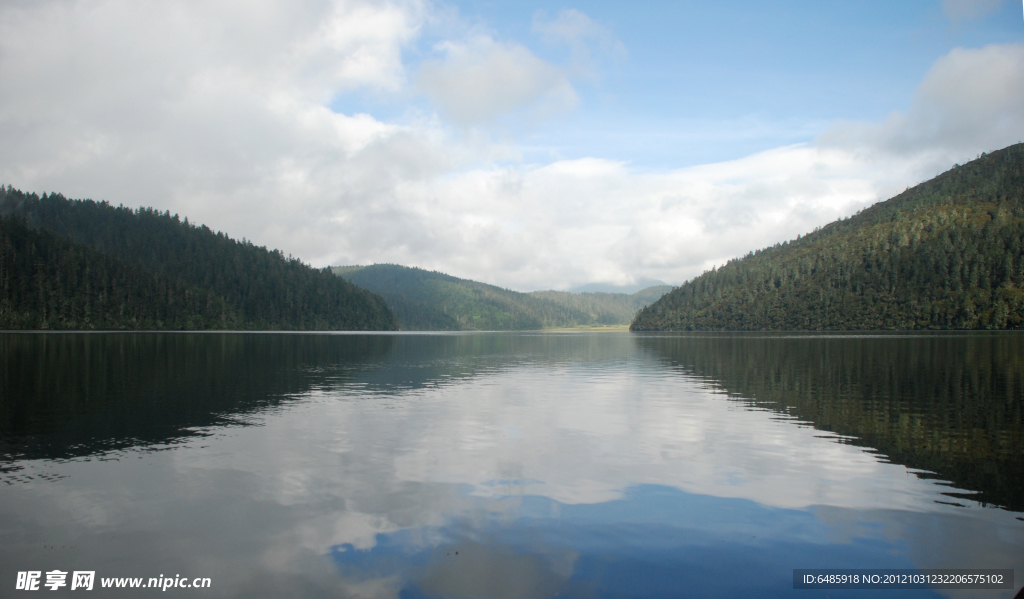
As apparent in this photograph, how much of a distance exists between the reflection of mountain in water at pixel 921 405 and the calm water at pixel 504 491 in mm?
201

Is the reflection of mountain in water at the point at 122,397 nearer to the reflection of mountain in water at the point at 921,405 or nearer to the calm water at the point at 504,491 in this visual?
the calm water at the point at 504,491

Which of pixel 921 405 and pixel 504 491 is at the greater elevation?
pixel 921 405

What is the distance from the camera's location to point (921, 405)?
33.5m

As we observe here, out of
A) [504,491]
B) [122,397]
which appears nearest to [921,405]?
[504,491]

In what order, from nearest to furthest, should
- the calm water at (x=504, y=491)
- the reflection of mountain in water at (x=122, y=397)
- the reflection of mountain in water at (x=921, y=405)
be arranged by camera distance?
the calm water at (x=504, y=491) → the reflection of mountain in water at (x=921, y=405) → the reflection of mountain in water at (x=122, y=397)

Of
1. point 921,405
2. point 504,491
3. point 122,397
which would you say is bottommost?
point 504,491

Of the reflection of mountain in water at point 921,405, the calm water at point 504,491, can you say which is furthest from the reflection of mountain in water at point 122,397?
the reflection of mountain in water at point 921,405

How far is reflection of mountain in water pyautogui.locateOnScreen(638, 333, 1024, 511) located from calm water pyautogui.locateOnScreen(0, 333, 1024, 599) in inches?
7.9

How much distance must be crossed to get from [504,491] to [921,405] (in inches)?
1139

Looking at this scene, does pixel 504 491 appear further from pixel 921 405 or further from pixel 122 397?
pixel 122 397

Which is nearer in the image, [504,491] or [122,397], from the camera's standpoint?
[504,491]

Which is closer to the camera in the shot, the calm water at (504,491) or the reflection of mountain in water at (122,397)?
the calm water at (504,491)

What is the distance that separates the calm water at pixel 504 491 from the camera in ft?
40.7

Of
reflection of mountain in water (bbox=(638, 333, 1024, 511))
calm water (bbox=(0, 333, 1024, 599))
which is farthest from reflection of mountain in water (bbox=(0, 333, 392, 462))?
reflection of mountain in water (bbox=(638, 333, 1024, 511))
